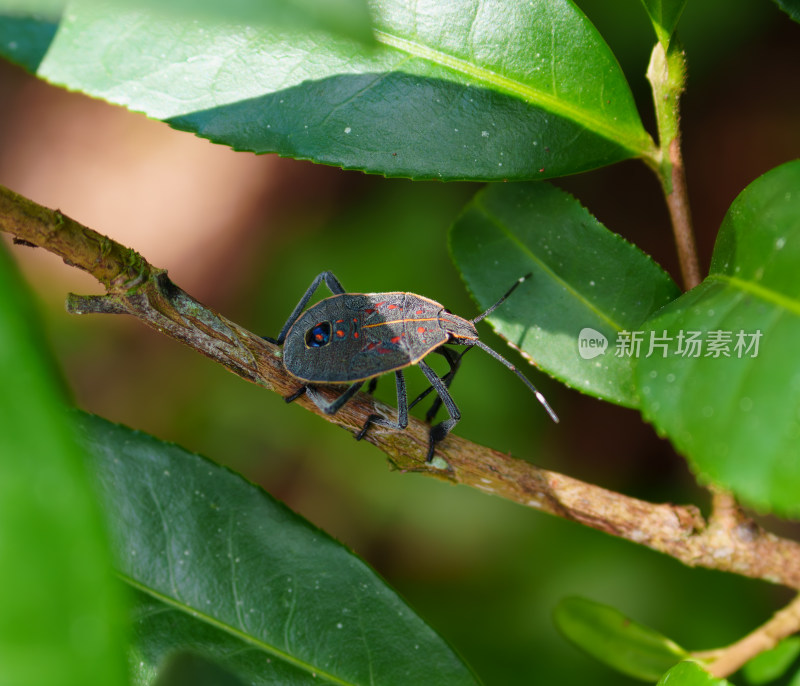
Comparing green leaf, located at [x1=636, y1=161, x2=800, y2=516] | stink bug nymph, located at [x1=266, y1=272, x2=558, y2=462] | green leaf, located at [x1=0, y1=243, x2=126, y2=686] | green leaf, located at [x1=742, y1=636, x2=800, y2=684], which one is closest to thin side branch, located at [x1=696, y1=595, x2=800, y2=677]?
green leaf, located at [x1=742, y1=636, x2=800, y2=684]

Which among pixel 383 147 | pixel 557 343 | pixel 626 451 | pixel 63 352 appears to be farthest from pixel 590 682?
pixel 63 352

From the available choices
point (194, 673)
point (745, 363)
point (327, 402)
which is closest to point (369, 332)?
point (327, 402)

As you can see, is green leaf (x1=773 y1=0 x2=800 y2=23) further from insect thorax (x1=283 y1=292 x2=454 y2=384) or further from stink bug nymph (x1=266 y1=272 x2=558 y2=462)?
insect thorax (x1=283 y1=292 x2=454 y2=384)

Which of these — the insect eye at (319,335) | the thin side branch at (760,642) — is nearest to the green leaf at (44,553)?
the insect eye at (319,335)

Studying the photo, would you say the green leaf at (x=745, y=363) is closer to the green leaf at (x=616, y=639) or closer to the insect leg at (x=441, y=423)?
the insect leg at (x=441, y=423)

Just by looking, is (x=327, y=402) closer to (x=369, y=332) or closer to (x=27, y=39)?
(x=369, y=332)
